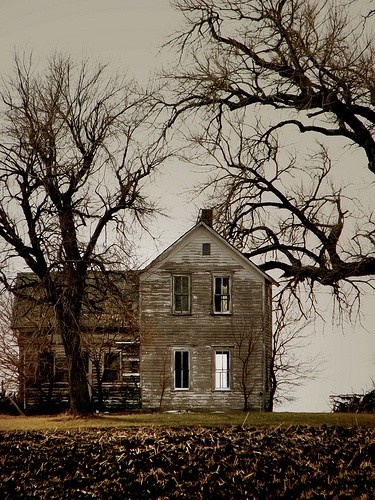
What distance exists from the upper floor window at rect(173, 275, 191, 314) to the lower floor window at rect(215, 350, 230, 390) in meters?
2.03

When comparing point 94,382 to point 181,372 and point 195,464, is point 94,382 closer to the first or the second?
point 181,372

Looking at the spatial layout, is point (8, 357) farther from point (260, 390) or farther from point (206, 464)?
point (206, 464)

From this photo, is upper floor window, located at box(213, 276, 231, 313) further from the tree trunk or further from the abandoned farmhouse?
the tree trunk

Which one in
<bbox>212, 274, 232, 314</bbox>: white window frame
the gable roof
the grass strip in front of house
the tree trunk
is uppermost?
the gable roof

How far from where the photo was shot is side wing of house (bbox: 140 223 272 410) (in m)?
40.1

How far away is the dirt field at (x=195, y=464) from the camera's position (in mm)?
22438

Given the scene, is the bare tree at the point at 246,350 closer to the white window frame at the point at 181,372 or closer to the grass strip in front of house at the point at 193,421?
the white window frame at the point at 181,372

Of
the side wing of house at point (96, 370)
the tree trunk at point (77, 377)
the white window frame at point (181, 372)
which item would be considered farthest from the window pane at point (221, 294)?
the tree trunk at point (77, 377)

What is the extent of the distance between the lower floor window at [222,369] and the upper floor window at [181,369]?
109cm

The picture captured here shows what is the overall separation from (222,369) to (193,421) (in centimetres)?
804

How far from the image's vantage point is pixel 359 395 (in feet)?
128

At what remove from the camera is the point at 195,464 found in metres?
24.1

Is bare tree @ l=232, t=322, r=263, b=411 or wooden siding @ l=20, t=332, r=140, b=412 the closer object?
bare tree @ l=232, t=322, r=263, b=411

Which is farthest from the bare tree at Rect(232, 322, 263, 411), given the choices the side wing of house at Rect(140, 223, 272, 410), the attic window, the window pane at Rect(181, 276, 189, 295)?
the attic window
